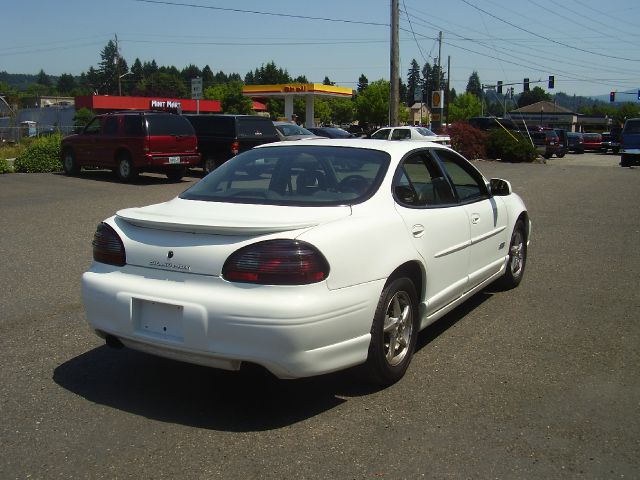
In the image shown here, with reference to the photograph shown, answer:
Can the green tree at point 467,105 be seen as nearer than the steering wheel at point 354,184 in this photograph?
No

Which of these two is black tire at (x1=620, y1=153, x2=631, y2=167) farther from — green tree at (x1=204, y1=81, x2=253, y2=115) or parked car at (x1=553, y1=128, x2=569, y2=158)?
green tree at (x1=204, y1=81, x2=253, y2=115)

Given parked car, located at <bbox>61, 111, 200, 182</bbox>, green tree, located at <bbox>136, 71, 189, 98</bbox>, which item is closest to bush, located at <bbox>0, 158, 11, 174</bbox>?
parked car, located at <bbox>61, 111, 200, 182</bbox>

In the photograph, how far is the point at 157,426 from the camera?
3760 mm

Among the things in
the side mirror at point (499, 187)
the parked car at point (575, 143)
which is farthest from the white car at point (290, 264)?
the parked car at point (575, 143)

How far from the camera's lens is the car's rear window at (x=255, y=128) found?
1943cm

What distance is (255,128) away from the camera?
19.8 meters

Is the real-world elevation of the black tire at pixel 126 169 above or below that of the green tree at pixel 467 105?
below

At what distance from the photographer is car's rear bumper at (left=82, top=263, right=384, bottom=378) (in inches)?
140

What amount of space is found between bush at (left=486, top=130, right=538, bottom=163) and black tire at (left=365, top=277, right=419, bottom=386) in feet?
97.2

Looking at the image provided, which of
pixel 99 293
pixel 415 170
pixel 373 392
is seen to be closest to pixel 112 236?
pixel 99 293

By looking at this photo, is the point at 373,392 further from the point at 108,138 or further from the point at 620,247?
the point at 108,138

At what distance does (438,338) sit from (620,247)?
17.2ft

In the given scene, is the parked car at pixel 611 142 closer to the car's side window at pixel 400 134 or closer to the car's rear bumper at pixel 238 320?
the car's side window at pixel 400 134

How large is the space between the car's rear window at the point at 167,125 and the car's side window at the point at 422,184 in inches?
502
